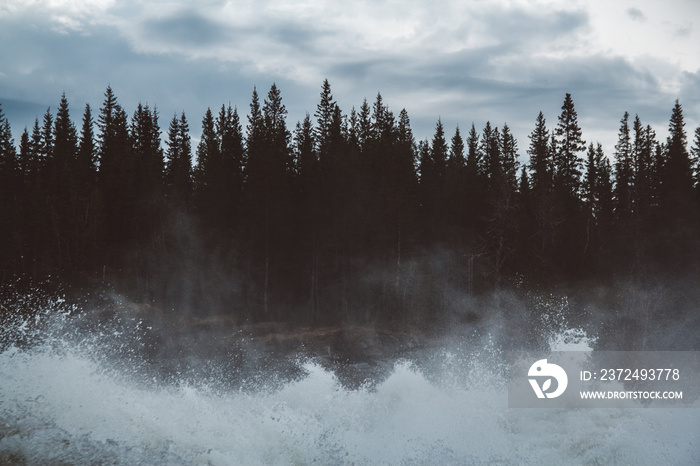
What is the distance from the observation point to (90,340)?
3603 cm

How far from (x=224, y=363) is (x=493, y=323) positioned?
20.5 m

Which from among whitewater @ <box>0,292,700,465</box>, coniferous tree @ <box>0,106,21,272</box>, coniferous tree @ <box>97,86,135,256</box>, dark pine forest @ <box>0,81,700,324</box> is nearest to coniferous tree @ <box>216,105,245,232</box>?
dark pine forest @ <box>0,81,700,324</box>

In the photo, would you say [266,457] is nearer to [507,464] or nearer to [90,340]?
[507,464]

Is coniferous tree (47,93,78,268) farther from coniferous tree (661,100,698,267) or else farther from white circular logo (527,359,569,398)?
coniferous tree (661,100,698,267)

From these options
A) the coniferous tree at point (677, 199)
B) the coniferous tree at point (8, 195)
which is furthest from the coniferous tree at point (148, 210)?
the coniferous tree at point (677, 199)

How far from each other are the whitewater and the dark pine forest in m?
25.7

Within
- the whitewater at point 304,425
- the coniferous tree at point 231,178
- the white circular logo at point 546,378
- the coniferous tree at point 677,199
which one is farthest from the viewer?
the coniferous tree at point 231,178

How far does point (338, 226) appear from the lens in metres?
47.0

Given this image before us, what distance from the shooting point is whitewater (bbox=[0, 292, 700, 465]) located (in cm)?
1373

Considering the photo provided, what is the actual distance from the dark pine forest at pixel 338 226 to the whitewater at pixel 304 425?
84.3 feet

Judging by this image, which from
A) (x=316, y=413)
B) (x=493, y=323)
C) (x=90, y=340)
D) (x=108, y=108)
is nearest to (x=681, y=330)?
(x=493, y=323)

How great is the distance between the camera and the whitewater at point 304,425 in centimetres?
1373

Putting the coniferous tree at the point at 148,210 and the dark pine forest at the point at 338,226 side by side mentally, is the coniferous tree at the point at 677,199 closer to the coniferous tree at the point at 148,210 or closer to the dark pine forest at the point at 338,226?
the dark pine forest at the point at 338,226

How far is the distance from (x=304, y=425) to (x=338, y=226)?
3188 cm
